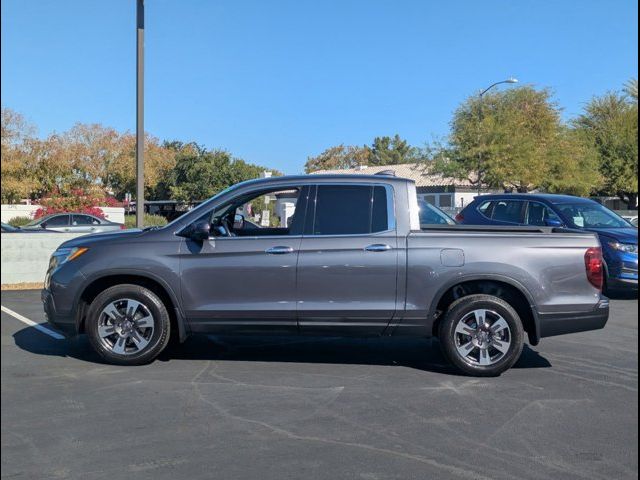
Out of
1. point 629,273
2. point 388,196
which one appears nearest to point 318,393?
point 388,196

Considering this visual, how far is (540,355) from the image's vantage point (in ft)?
23.1

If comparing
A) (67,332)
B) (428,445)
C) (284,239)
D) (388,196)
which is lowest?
(428,445)

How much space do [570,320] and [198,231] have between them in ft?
12.3

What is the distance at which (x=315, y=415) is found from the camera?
4871 mm

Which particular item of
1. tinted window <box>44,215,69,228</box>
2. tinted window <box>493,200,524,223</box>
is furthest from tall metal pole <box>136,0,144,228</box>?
tinted window <box>44,215,69,228</box>

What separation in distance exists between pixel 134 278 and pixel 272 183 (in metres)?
1.72

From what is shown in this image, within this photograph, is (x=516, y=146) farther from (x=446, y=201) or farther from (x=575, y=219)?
(x=575, y=219)

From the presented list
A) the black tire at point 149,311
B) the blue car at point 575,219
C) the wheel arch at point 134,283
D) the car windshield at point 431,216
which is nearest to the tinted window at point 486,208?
the blue car at point 575,219

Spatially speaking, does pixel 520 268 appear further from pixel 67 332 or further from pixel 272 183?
pixel 67 332

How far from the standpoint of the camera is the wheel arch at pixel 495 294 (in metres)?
6.03

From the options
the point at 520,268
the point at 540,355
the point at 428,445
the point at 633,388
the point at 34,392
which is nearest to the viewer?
the point at 428,445

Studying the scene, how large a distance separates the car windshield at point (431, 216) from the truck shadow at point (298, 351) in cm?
151

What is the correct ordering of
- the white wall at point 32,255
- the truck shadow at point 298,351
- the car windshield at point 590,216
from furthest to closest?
the white wall at point 32,255
the car windshield at point 590,216
the truck shadow at point 298,351

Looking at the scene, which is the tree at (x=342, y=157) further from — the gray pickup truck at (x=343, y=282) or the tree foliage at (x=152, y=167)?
the gray pickup truck at (x=343, y=282)
